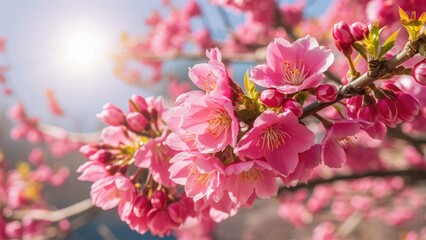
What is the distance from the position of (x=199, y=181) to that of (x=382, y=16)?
1.21 m

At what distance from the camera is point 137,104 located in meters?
1.40

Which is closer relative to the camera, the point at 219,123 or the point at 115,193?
the point at 219,123

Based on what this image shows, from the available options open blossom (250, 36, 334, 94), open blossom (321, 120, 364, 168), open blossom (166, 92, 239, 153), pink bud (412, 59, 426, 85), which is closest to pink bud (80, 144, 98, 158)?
open blossom (166, 92, 239, 153)

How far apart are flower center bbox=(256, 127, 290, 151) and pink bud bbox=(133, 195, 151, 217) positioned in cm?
48

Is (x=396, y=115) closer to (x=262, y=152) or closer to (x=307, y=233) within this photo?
(x=262, y=152)

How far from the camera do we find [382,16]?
1824 mm

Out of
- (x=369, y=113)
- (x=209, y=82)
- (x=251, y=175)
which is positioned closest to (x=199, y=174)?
(x=251, y=175)

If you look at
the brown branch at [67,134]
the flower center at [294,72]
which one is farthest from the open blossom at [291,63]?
the brown branch at [67,134]

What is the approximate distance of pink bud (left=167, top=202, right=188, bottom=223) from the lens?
4.47 ft

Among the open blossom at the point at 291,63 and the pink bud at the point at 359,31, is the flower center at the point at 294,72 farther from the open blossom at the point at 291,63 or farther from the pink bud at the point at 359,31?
the pink bud at the point at 359,31

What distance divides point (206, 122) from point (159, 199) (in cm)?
39

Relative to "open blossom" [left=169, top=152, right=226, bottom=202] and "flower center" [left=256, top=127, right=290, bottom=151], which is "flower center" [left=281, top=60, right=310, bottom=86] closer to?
"flower center" [left=256, top=127, right=290, bottom=151]

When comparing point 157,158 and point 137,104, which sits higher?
point 137,104

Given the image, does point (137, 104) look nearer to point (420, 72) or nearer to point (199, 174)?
point (199, 174)
